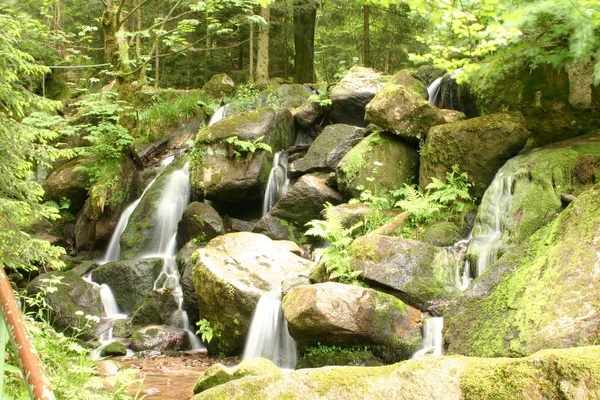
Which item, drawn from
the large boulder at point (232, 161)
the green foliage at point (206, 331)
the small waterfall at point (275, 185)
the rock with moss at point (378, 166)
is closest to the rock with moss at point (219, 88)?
the large boulder at point (232, 161)

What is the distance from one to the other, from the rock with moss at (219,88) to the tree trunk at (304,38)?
2597mm

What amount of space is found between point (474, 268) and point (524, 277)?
6.23ft

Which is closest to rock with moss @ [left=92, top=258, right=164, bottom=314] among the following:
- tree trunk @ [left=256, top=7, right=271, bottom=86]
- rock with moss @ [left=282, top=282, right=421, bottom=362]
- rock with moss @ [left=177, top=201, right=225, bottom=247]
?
rock with moss @ [left=177, top=201, right=225, bottom=247]

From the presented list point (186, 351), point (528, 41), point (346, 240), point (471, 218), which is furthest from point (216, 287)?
point (528, 41)

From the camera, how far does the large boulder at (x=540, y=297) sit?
15.3 feet

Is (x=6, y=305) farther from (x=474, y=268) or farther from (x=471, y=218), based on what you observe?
(x=471, y=218)

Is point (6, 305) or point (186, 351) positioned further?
point (186, 351)

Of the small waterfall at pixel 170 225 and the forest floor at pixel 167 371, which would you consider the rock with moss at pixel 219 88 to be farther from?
the forest floor at pixel 167 371

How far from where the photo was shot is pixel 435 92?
1288cm

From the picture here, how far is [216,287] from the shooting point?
8.45 meters

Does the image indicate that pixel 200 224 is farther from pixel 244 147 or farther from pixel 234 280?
pixel 234 280

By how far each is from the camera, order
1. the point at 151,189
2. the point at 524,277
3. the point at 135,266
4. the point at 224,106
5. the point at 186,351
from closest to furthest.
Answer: the point at 524,277 < the point at 186,351 < the point at 135,266 < the point at 151,189 < the point at 224,106

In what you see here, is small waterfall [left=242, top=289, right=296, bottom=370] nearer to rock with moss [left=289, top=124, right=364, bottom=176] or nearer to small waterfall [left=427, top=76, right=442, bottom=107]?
rock with moss [left=289, top=124, right=364, bottom=176]

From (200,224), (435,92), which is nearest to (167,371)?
(200,224)
